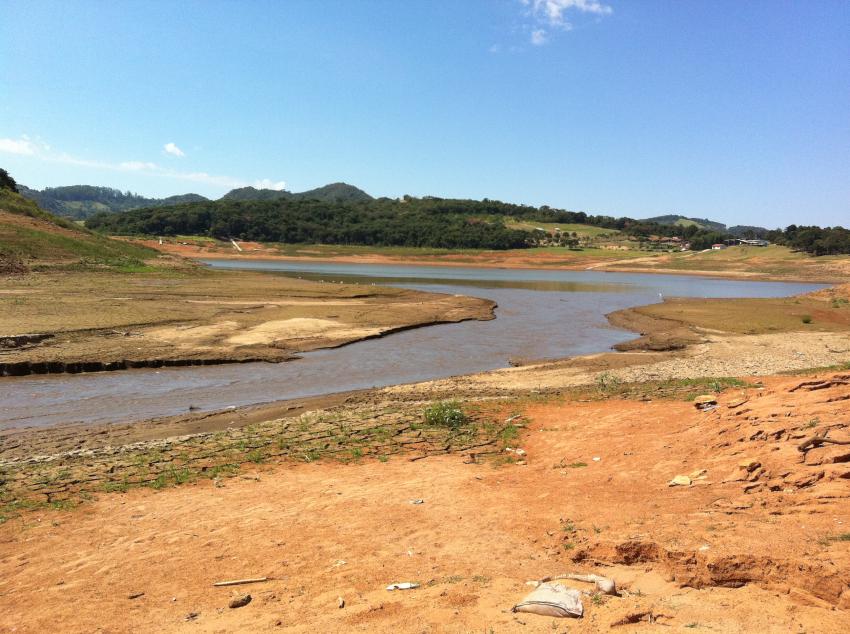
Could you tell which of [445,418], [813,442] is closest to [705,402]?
[813,442]

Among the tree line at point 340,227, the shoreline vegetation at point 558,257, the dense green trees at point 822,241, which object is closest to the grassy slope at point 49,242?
the shoreline vegetation at point 558,257

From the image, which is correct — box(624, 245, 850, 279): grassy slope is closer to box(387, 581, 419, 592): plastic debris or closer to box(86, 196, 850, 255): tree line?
box(86, 196, 850, 255): tree line

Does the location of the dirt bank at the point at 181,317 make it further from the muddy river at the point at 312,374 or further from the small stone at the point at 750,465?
the small stone at the point at 750,465

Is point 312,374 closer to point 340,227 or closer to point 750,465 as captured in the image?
point 750,465

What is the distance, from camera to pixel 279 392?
669 inches

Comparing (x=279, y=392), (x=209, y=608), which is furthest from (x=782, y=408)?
(x=279, y=392)

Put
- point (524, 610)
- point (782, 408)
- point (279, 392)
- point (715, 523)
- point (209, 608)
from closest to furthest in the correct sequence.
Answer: point (524, 610) < point (209, 608) < point (715, 523) < point (782, 408) < point (279, 392)

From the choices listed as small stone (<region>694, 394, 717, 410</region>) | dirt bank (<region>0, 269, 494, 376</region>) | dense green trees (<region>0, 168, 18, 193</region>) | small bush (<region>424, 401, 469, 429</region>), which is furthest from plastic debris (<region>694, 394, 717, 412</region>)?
dense green trees (<region>0, 168, 18, 193</region>)

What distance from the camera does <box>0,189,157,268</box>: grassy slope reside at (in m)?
41.3

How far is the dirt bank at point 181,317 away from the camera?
63.8 ft

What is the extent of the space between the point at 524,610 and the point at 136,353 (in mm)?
18257

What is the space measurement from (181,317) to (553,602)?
25.1m

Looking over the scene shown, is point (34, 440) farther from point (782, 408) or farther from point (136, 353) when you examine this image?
point (782, 408)

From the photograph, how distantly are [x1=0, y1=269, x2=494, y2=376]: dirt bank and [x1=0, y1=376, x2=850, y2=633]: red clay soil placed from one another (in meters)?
11.9
